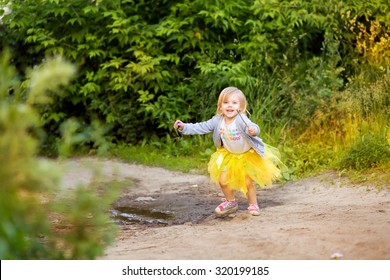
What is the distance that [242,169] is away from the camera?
591 cm

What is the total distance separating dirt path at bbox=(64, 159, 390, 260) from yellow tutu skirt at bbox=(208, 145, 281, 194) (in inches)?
10.9

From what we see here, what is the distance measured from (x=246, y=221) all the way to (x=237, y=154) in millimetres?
597

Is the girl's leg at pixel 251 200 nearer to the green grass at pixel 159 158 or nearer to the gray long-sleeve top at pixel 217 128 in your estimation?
the gray long-sleeve top at pixel 217 128

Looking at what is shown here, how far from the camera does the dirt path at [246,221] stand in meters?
4.26

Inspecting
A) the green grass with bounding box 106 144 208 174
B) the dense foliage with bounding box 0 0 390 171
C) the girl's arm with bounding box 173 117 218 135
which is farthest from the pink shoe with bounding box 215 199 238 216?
the dense foliage with bounding box 0 0 390 171

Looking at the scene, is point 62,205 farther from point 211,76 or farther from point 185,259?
point 211,76

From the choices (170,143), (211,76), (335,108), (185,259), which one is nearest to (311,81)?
(335,108)

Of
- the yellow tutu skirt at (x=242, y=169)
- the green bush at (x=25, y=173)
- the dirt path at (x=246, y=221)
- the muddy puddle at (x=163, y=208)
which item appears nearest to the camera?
the green bush at (x=25, y=173)

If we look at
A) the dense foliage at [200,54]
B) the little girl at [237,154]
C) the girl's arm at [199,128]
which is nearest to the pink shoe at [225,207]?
the little girl at [237,154]

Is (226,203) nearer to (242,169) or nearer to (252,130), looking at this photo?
(242,169)

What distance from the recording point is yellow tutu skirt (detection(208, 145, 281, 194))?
5.93m

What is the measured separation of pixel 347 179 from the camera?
728 cm

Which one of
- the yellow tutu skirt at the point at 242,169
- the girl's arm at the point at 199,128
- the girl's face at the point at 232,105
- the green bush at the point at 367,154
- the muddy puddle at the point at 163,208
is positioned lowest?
the muddy puddle at the point at 163,208

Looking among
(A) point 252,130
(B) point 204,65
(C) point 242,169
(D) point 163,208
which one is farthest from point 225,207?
(B) point 204,65
